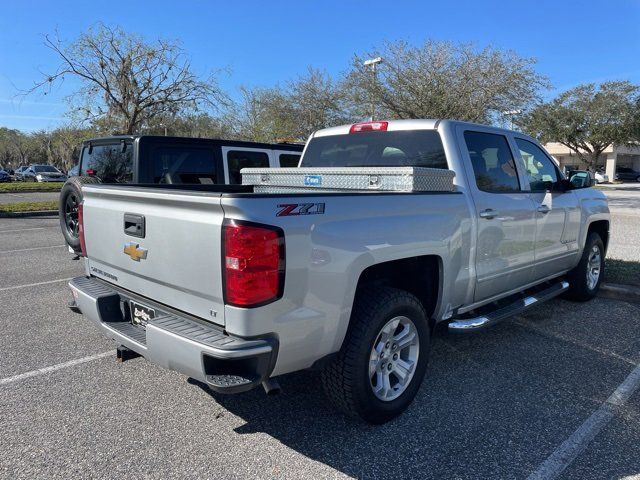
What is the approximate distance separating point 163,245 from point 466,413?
7.37ft

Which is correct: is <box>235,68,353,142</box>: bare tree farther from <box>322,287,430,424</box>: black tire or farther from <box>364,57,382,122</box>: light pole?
<box>322,287,430,424</box>: black tire

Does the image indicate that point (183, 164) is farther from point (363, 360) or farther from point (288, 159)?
point (363, 360)

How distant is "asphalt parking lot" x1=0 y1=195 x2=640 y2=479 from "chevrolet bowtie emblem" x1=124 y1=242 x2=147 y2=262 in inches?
41.8

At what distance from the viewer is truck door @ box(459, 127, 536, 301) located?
3881 mm

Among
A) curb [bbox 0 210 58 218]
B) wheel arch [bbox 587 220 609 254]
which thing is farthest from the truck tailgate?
curb [bbox 0 210 58 218]

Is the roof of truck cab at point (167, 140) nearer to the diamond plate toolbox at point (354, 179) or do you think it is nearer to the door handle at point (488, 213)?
the diamond plate toolbox at point (354, 179)

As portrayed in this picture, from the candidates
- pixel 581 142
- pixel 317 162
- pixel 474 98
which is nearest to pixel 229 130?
pixel 474 98

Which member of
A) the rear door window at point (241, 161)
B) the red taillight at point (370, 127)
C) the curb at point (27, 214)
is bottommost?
the curb at point (27, 214)

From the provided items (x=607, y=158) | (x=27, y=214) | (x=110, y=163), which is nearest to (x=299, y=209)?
(x=110, y=163)

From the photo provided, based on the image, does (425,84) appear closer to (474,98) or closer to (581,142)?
(474,98)

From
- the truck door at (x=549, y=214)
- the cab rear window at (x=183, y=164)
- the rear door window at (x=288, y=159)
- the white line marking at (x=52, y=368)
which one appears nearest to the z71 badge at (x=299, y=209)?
the white line marking at (x=52, y=368)

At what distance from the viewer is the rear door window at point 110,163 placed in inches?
266

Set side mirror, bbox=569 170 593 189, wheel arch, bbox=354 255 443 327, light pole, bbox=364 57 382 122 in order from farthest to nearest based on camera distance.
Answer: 1. light pole, bbox=364 57 382 122
2. side mirror, bbox=569 170 593 189
3. wheel arch, bbox=354 255 443 327

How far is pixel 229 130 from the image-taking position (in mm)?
29812
